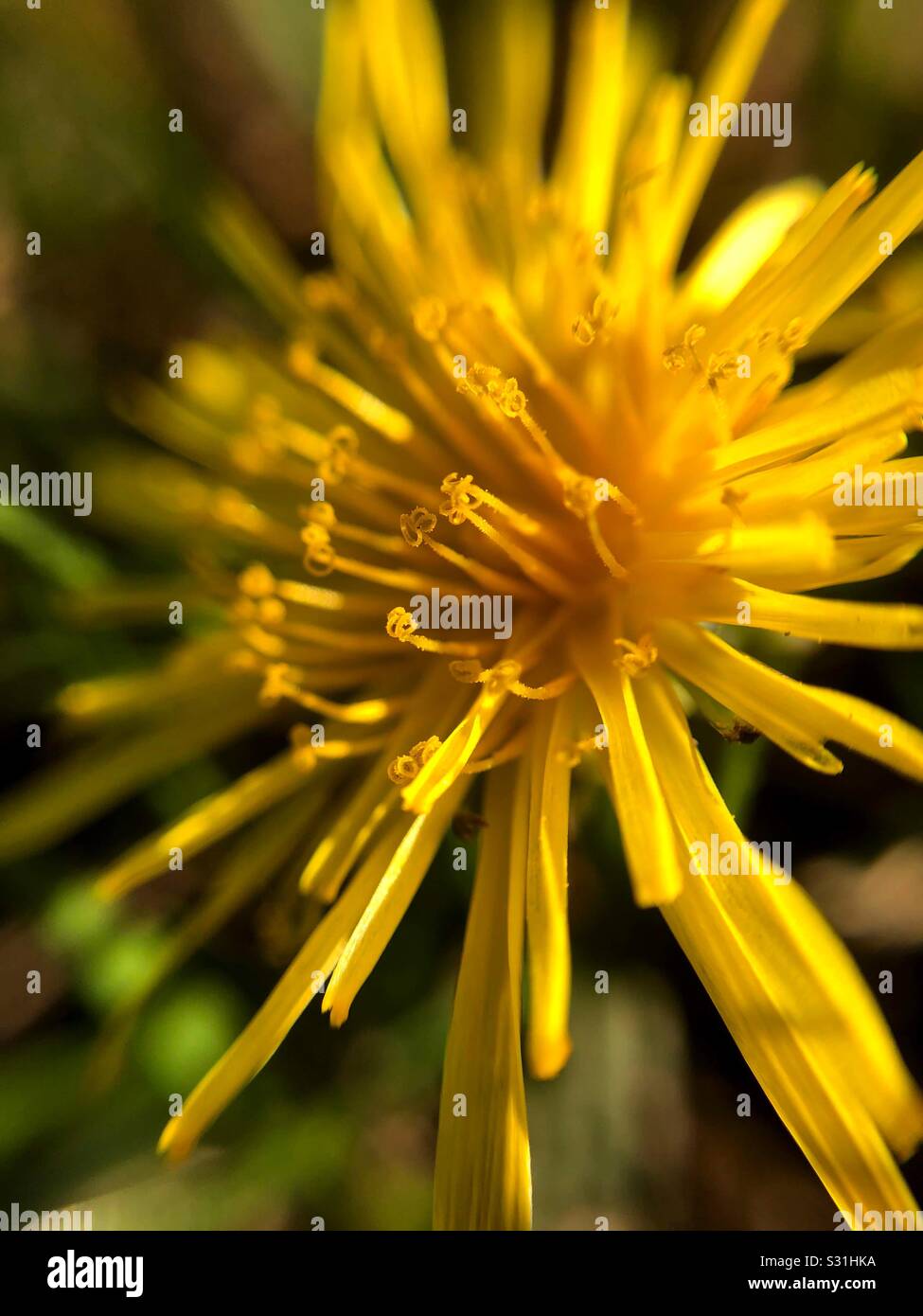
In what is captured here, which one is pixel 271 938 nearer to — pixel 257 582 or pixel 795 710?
pixel 257 582

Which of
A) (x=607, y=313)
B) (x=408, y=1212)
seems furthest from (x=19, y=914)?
(x=607, y=313)

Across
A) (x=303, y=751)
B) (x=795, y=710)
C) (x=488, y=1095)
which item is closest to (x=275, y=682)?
(x=303, y=751)

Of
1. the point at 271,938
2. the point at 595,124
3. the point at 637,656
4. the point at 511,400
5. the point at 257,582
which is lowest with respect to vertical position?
the point at 271,938

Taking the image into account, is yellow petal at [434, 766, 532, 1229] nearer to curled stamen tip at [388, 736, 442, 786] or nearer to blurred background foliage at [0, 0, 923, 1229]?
curled stamen tip at [388, 736, 442, 786]

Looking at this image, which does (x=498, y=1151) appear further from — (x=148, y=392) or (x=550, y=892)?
(x=148, y=392)

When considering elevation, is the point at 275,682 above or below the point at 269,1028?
above
